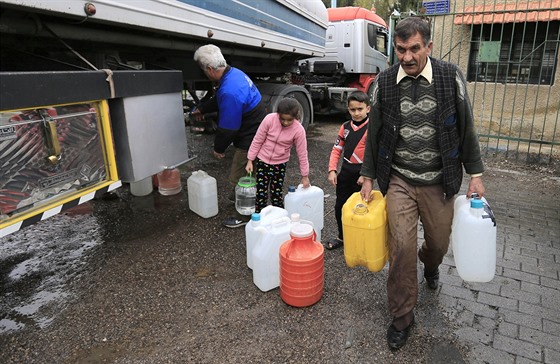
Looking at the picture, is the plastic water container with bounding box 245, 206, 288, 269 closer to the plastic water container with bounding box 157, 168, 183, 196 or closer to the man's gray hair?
the man's gray hair

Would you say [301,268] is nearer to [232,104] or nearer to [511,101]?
[232,104]

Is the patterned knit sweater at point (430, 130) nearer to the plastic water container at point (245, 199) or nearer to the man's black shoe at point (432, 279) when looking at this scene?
the man's black shoe at point (432, 279)

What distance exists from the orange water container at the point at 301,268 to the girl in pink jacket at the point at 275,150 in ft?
2.98

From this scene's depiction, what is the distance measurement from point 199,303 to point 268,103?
4032 millimetres

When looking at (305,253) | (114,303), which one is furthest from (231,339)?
(114,303)

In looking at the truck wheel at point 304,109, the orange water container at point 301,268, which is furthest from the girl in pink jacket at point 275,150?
the truck wheel at point 304,109

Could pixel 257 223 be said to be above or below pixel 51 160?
below

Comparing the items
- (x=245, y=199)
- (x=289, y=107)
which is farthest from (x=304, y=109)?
(x=289, y=107)

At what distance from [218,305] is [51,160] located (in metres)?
1.36

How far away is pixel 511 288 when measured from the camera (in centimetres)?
282

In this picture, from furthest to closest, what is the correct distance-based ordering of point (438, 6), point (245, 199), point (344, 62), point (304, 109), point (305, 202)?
point (344, 62) < point (438, 6) < point (304, 109) < point (245, 199) < point (305, 202)

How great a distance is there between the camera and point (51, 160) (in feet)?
7.42

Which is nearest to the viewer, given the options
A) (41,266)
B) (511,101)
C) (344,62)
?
(41,266)

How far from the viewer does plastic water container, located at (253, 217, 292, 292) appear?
2.72m
